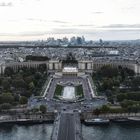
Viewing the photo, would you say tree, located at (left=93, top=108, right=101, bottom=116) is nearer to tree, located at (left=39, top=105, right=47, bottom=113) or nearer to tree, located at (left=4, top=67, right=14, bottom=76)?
tree, located at (left=39, top=105, right=47, bottom=113)

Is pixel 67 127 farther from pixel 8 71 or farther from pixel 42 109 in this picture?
pixel 8 71

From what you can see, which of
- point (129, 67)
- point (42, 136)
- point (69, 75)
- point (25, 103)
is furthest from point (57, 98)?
point (129, 67)

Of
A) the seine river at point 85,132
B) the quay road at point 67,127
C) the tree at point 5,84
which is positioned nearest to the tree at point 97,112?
the quay road at point 67,127

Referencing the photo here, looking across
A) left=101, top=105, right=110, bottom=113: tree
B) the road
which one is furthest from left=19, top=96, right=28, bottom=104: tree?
left=101, top=105, right=110, bottom=113: tree

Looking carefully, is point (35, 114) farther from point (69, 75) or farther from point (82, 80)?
point (69, 75)

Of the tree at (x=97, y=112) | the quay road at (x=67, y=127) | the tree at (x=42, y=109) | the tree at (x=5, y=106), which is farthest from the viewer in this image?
the tree at (x=5, y=106)

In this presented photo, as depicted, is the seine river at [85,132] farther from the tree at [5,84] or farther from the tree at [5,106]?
the tree at [5,84]
